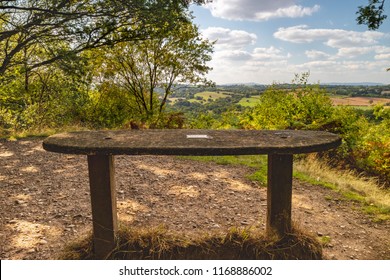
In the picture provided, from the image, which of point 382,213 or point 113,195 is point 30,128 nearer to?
point 113,195

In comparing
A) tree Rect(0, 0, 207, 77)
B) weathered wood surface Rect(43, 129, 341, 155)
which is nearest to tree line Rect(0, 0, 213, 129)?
tree Rect(0, 0, 207, 77)

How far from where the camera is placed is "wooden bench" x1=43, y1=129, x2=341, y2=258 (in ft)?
9.23

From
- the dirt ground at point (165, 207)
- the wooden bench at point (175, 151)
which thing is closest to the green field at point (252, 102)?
the dirt ground at point (165, 207)

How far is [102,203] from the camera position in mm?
3109

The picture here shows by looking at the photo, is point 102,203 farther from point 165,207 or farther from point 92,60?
point 92,60

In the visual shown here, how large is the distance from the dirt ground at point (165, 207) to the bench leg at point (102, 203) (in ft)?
1.86

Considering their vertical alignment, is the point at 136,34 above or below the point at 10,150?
above

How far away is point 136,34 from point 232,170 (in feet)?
→ 17.2

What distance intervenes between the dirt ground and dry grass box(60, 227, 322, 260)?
9.9 inches

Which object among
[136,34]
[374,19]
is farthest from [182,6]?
[374,19]

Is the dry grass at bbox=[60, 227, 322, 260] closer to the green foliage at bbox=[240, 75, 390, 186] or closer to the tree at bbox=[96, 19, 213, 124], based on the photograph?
the green foliage at bbox=[240, 75, 390, 186]

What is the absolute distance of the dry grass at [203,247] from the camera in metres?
3.06

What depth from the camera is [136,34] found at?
892 cm

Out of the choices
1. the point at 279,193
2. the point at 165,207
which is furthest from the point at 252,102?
the point at 279,193
